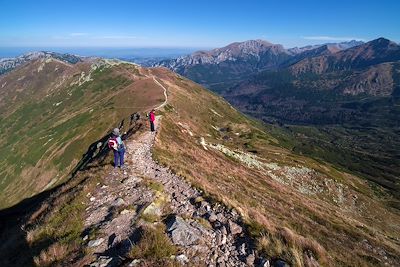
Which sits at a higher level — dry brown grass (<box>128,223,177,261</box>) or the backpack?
dry brown grass (<box>128,223,177,261</box>)

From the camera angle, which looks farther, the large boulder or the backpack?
the backpack

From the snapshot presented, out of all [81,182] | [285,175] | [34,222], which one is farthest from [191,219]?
[285,175]

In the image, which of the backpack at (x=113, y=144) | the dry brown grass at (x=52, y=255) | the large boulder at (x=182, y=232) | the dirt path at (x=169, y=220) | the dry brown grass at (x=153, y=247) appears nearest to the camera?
the dry brown grass at (x=153, y=247)

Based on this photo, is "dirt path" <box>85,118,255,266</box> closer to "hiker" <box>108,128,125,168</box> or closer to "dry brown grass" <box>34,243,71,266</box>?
"dry brown grass" <box>34,243,71,266</box>

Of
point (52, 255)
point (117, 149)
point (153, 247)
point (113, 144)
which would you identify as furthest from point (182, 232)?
point (113, 144)

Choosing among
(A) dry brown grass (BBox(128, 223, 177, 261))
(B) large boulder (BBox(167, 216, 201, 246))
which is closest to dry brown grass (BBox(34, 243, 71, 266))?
(A) dry brown grass (BBox(128, 223, 177, 261))

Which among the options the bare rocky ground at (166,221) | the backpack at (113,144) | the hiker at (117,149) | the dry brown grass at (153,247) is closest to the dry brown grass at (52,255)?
the bare rocky ground at (166,221)

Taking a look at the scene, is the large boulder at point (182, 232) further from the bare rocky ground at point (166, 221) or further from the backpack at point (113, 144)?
the backpack at point (113, 144)

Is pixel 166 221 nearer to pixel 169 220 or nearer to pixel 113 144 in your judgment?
pixel 169 220

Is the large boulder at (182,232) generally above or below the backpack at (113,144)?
above
